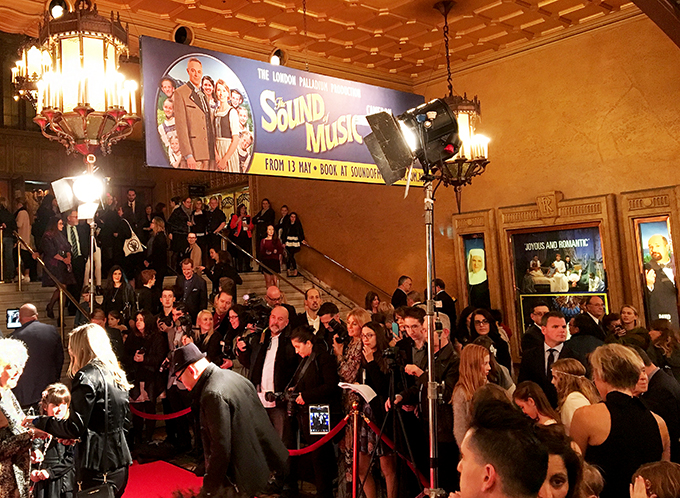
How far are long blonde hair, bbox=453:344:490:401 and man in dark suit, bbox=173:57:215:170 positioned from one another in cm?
268

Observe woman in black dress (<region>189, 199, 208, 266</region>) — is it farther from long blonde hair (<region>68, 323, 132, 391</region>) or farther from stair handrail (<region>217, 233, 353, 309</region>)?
long blonde hair (<region>68, 323, 132, 391</region>)

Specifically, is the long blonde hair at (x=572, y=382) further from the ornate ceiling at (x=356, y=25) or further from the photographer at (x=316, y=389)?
the ornate ceiling at (x=356, y=25)

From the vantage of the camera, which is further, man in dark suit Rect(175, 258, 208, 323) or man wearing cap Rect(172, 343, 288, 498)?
man in dark suit Rect(175, 258, 208, 323)

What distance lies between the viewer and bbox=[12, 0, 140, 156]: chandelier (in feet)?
12.4

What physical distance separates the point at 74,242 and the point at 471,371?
7754 millimetres

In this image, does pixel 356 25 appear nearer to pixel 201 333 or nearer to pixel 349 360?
pixel 201 333

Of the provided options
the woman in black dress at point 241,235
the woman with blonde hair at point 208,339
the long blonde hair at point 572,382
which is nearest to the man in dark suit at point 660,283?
the long blonde hair at point 572,382

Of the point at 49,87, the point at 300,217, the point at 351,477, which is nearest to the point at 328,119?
the point at 49,87

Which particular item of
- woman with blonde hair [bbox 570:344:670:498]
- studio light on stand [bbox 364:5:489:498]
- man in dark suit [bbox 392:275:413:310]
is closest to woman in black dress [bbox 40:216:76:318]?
man in dark suit [bbox 392:275:413:310]

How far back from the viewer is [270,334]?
596 centimetres

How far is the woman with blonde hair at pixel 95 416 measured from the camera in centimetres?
364

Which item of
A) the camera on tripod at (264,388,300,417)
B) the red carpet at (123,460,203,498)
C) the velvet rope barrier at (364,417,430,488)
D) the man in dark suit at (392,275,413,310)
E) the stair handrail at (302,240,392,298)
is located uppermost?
the stair handrail at (302,240,392,298)

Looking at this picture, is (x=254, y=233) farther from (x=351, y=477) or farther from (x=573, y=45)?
(x=351, y=477)

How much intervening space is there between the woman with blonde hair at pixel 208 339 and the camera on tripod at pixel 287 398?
1.01 meters
